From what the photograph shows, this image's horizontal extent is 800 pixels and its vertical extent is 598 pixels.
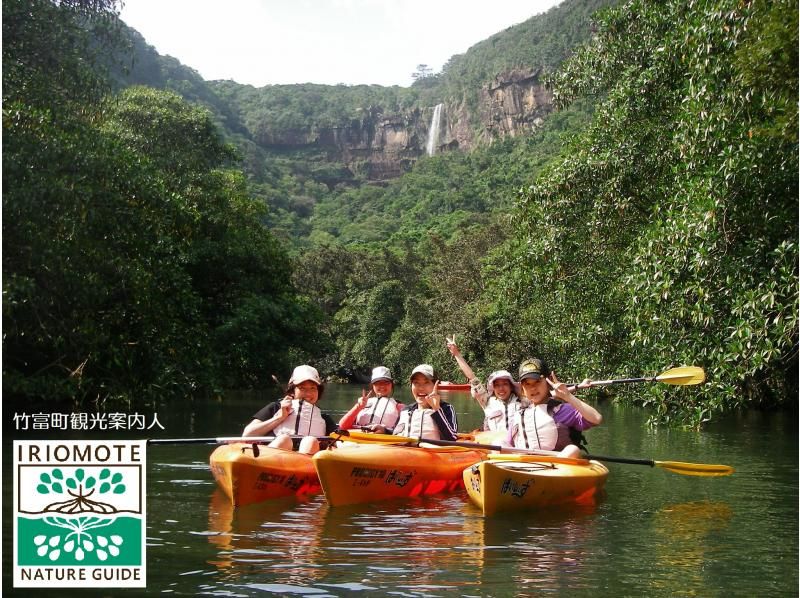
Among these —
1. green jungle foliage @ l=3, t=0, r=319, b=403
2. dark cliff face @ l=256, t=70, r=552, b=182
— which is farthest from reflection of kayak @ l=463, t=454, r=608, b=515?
dark cliff face @ l=256, t=70, r=552, b=182

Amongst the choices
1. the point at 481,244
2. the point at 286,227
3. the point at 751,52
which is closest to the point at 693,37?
the point at 751,52

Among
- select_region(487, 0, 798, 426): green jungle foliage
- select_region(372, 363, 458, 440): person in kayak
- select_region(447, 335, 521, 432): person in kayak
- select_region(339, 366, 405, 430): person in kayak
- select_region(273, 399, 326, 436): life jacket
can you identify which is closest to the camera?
select_region(273, 399, 326, 436): life jacket

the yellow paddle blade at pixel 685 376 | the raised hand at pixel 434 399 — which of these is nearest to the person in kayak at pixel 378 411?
the raised hand at pixel 434 399

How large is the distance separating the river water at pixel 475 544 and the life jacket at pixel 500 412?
1.34 meters

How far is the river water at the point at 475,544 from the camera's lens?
18.5 ft

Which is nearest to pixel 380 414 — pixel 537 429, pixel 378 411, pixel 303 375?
pixel 378 411

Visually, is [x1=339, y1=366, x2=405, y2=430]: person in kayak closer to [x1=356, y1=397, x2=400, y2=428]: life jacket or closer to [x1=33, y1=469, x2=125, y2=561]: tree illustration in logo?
[x1=356, y1=397, x2=400, y2=428]: life jacket

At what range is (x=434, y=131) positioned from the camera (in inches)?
4732

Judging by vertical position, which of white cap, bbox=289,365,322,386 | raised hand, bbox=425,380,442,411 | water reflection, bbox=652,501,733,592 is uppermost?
white cap, bbox=289,365,322,386

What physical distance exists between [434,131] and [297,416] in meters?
113

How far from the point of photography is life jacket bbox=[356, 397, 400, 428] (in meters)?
11.0

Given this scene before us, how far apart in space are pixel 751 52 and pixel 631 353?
7.74 meters

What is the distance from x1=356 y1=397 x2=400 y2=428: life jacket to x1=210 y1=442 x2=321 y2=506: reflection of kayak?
195 cm

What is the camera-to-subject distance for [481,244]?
43344 millimetres
